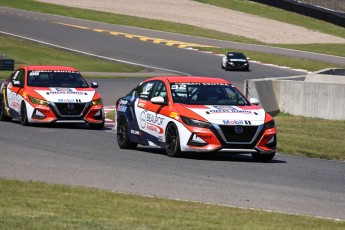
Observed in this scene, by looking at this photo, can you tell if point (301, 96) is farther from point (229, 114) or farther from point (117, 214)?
point (117, 214)

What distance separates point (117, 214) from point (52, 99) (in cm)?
1236

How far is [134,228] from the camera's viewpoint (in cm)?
900

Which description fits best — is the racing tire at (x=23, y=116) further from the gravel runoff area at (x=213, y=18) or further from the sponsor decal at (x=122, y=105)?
the gravel runoff area at (x=213, y=18)

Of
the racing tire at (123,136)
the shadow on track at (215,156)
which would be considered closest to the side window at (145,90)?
the racing tire at (123,136)

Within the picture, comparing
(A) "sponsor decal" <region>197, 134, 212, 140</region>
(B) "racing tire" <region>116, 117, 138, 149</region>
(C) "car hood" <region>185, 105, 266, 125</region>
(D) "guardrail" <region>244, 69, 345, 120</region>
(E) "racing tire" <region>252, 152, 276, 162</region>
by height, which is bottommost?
(D) "guardrail" <region>244, 69, 345, 120</region>

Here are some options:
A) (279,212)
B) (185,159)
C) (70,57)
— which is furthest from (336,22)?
(279,212)

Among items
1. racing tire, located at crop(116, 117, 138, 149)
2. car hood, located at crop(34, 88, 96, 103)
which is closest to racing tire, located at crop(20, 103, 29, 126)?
car hood, located at crop(34, 88, 96, 103)

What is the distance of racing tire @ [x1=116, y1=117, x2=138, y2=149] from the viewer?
1784 centimetres

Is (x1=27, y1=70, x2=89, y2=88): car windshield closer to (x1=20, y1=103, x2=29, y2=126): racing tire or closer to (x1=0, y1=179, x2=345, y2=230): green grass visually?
(x1=20, y1=103, x2=29, y2=126): racing tire

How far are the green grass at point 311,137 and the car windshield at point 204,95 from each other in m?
1.78

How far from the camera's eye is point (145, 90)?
1795 cm

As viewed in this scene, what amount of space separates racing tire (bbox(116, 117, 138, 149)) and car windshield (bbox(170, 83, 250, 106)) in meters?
1.25

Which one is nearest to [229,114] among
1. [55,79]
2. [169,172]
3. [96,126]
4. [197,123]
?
[197,123]

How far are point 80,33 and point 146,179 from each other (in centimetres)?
4864
